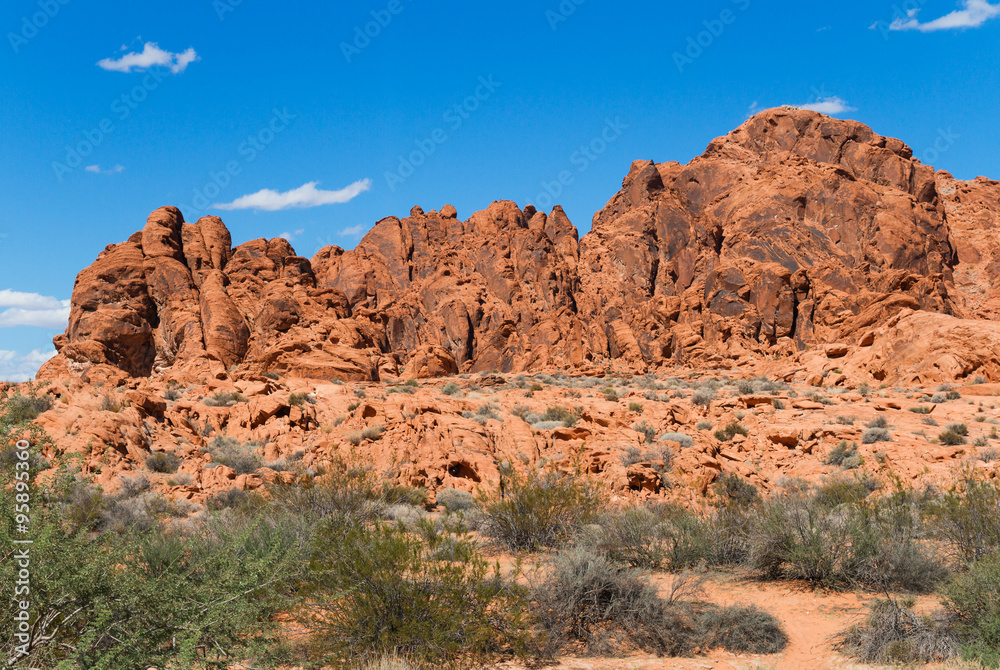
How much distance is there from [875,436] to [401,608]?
14228 millimetres

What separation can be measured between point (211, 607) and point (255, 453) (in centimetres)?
1038

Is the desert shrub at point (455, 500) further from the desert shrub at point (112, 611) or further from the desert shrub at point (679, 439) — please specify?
the desert shrub at point (112, 611)

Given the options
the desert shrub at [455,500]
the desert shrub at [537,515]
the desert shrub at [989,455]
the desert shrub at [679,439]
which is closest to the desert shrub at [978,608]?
the desert shrub at [537,515]

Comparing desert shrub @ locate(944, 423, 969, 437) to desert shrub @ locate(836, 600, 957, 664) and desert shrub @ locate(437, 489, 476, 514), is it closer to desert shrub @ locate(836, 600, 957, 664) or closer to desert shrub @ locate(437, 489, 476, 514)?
desert shrub @ locate(836, 600, 957, 664)

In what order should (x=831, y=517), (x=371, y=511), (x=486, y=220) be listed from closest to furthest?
(x=831, y=517) → (x=371, y=511) → (x=486, y=220)

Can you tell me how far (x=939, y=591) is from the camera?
22.1ft

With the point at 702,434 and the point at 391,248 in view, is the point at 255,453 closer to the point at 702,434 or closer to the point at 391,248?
the point at 702,434

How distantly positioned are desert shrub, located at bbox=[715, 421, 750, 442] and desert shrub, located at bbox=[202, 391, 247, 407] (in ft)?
44.9

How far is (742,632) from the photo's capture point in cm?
654

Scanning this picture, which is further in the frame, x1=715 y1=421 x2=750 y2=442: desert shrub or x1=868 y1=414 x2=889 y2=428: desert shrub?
x1=868 y1=414 x2=889 y2=428: desert shrub

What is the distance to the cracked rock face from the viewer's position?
41969 mm

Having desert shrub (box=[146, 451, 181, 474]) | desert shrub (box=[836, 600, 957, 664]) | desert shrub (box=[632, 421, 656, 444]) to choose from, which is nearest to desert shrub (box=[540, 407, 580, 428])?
desert shrub (box=[632, 421, 656, 444])

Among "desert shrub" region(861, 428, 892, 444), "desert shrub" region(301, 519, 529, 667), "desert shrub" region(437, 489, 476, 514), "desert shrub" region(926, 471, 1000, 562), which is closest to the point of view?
"desert shrub" region(301, 519, 529, 667)

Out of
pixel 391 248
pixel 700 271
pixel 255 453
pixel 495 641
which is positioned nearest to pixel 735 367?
pixel 700 271
